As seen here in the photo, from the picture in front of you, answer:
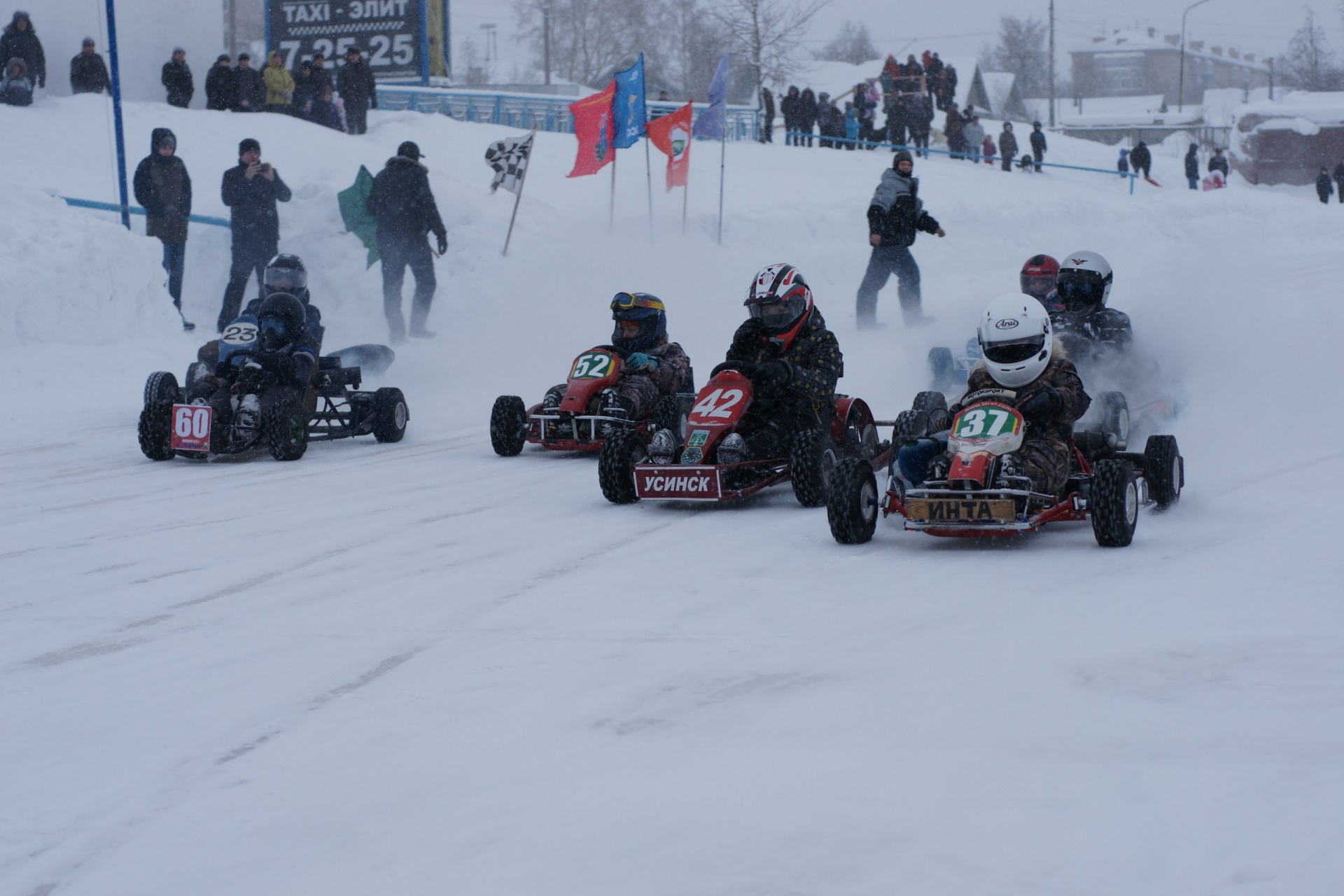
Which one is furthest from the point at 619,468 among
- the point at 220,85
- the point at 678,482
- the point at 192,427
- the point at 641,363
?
the point at 220,85

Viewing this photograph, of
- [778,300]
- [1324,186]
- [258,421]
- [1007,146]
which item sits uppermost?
[1007,146]

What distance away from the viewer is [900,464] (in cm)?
720

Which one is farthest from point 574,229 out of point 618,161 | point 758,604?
point 758,604

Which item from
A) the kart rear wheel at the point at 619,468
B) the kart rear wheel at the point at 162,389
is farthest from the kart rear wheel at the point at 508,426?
the kart rear wheel at the point at 162,389

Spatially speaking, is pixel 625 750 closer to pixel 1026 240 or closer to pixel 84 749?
pixel 84 749

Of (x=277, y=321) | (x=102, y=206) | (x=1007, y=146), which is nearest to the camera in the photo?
(x=277, y=321)

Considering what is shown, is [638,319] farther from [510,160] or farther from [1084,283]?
[510,160]

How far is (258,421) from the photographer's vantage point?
1041 centimetres

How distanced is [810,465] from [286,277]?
232 inches

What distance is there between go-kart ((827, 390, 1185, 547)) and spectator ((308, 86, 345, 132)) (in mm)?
18575

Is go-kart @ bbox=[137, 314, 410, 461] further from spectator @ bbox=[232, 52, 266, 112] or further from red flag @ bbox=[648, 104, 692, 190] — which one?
spectator @ bbox=[232, 52, 266, 112]

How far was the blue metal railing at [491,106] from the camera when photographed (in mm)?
29516

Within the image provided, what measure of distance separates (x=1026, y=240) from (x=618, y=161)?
25.1ft

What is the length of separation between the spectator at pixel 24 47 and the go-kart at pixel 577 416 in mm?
13143
